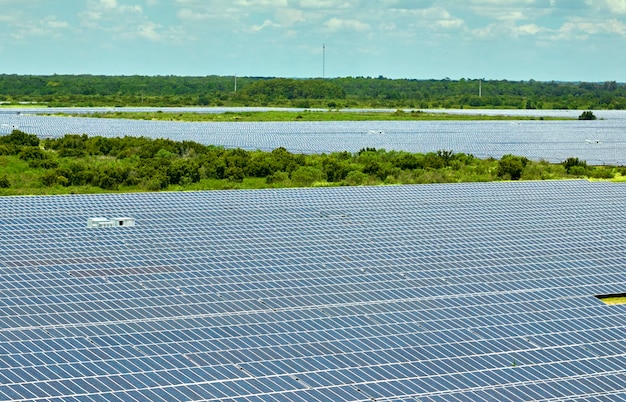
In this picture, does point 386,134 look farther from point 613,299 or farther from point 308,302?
point 308,302

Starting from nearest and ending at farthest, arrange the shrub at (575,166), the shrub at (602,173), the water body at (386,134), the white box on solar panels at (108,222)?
the white box on solar panels at (108,222) < the shrub at (602,173) < the shrub at (575,166) < the water body at (386,134)

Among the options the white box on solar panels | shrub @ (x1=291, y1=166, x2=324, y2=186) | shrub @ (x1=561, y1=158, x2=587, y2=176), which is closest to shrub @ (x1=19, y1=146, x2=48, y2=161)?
shrub @ (x1=291, y1=166, x2=324, y2=186)

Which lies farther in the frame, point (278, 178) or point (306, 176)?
point (278, 178)

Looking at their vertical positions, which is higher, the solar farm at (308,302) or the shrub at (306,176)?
the solar farm at (308,302)

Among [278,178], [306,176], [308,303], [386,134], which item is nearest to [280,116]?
[386,134]

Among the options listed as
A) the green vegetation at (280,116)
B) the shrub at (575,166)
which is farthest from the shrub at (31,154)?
the green vegetation at (280,116)

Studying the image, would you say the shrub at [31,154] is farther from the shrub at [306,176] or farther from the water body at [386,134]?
the shrub at [306,176]

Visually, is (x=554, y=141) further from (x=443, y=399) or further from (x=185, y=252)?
(x=443, y=399)

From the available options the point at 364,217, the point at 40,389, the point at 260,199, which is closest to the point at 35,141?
the point at 260,199
